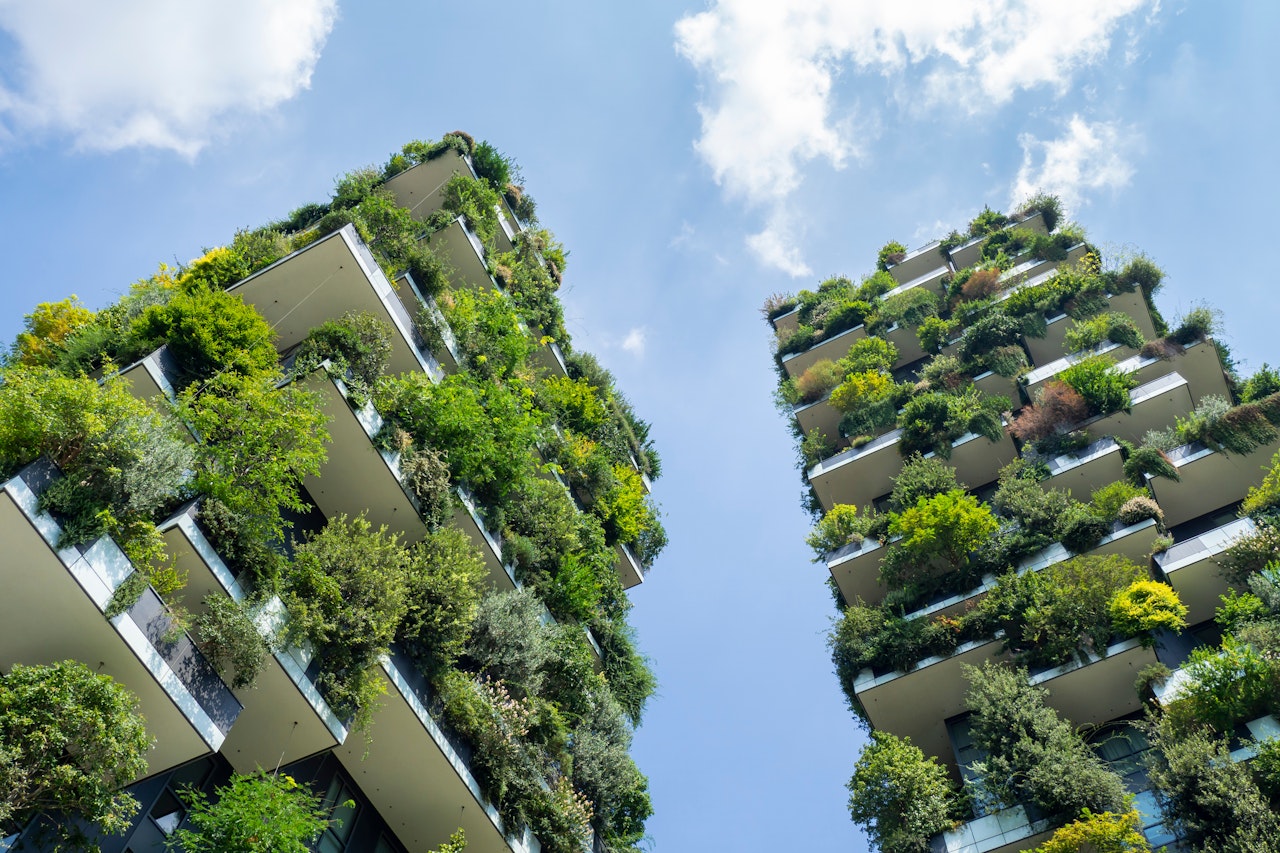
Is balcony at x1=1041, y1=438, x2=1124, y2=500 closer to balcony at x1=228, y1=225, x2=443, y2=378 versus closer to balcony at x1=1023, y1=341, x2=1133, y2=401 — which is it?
balcony at x1=1023, y1=341, x2=1133, y2=401

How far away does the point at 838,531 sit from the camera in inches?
1093

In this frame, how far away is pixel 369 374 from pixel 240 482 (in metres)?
4.77

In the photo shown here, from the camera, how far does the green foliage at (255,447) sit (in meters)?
12.6

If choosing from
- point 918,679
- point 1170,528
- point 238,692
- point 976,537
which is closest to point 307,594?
point 238,692

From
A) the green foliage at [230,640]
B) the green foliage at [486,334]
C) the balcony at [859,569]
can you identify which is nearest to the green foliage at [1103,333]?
the balcony at [859,569]

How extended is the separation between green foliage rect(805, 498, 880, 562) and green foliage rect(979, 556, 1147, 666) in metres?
5.92

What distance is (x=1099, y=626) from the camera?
20406 mm

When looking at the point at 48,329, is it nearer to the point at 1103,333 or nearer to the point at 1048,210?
the point at 1103,333

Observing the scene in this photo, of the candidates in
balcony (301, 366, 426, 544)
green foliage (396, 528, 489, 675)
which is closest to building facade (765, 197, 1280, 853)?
green foliage (396, 528, 489, 675)

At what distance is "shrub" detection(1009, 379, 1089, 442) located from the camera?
91.8ft

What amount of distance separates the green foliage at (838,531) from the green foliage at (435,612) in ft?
51.1

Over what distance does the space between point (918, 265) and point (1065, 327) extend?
464 inches

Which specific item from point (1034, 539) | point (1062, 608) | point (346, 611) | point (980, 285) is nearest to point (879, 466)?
point (1034, 539)

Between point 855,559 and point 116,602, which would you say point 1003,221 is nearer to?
point 855,559
